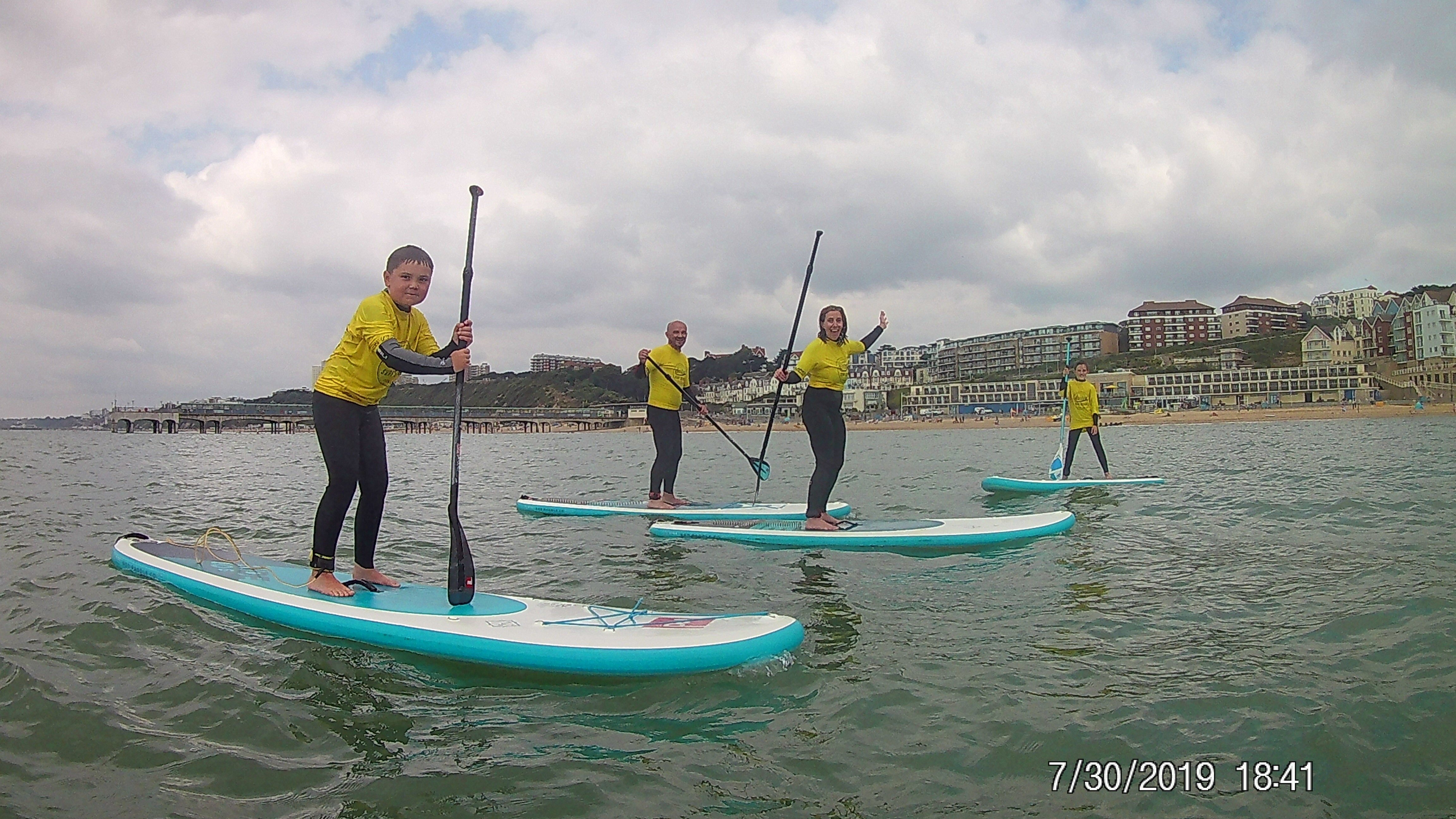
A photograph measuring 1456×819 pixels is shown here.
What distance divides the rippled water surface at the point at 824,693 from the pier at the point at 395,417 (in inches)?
4733

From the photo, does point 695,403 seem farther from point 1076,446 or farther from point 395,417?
point 395,417

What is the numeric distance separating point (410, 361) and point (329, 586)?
181 cm

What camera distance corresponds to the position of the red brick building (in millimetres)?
154125

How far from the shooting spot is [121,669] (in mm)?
4469

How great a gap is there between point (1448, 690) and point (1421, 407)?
299 ft

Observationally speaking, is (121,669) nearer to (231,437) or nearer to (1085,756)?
(1085,756)

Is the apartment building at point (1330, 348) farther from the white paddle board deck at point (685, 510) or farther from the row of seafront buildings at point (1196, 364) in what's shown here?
the white paddle board deck at point (685, 510)

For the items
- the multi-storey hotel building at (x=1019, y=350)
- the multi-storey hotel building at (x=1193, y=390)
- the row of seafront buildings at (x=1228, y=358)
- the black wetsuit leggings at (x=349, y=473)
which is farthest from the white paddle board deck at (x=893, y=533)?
the multi-storey hotel building at (x=1019, y=350)

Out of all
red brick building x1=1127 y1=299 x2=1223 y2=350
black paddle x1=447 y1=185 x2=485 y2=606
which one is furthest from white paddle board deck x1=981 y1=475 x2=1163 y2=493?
red brick building x1=1127 y1=299 x2=1223 y2=350

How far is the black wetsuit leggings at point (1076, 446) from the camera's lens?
46.4ft

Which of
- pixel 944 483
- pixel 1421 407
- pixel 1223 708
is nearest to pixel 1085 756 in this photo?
pixel 1223 708

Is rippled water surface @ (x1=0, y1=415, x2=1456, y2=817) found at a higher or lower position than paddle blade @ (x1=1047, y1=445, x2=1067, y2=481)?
lower
